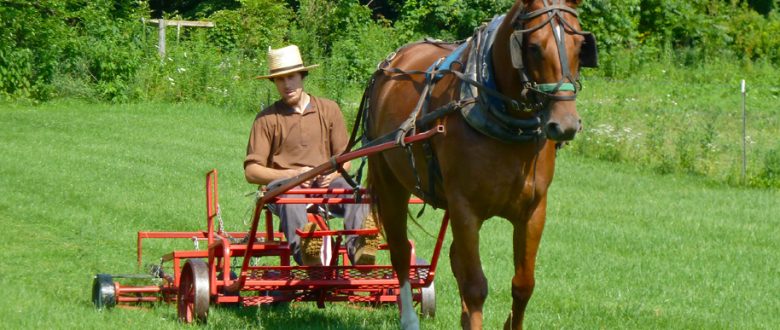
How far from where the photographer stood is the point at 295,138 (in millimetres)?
A: 8320

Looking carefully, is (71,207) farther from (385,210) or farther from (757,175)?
(757,175)

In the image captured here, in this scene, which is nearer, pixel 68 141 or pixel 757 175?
pixel 757 175

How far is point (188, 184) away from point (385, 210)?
7.12 metres

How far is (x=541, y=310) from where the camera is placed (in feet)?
26.7

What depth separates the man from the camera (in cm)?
812

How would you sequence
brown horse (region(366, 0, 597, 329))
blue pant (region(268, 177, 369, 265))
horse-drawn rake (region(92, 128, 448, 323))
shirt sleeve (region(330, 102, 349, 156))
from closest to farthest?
brown horse (region(366, 0, 597, 329))
horse-drawn rake (region(92, 128, 448, 323))
blue pant (region(268, 177, 369, 265))
shirt sleeve (region(330, 102, 349, 156))

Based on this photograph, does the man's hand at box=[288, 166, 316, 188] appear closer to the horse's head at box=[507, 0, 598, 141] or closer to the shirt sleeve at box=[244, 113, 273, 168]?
the shirt sleeve at box=[244, 113, 273, 168]

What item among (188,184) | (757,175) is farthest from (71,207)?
(757,175)

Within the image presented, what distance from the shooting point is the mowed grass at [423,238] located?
792 centimetres

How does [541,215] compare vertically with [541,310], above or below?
above

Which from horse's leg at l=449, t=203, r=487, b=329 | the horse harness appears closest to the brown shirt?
the horse harness

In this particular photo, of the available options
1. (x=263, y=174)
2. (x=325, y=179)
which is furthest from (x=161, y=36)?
(x=263, y=174)

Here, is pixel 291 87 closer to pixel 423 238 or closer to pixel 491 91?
pixel 491 91

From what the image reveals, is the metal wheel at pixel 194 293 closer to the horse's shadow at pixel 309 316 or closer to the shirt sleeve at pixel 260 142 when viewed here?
the horse's shadow at pixel 309 316
